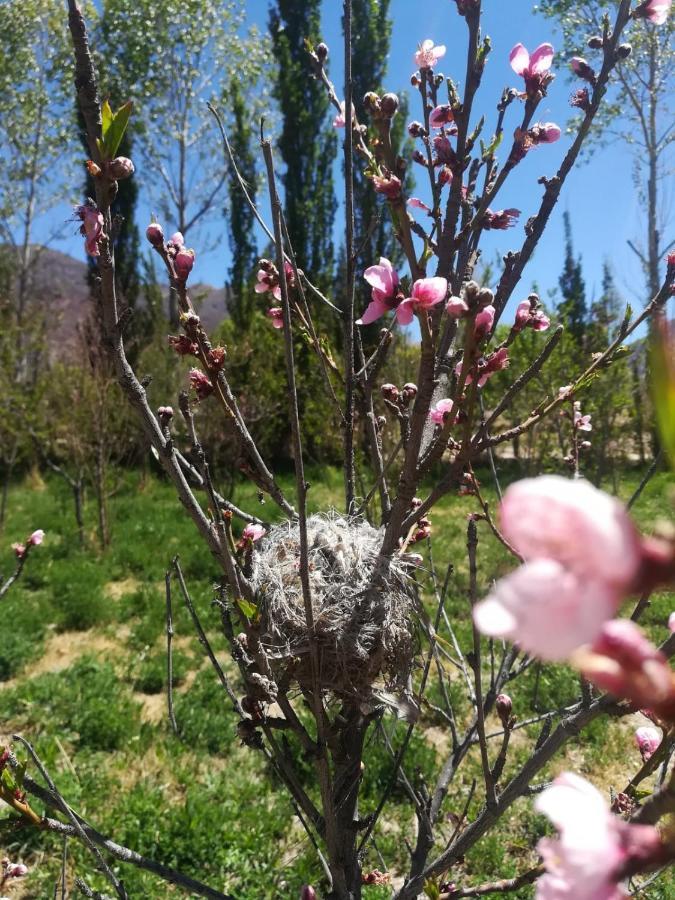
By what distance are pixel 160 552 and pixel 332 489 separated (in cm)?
332

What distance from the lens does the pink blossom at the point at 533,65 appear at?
4.35ft

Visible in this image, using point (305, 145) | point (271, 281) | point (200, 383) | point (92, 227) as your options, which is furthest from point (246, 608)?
point (305, 145)

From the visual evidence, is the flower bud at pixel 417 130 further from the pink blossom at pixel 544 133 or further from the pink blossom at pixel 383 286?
the pink blossom at pixel 383 286

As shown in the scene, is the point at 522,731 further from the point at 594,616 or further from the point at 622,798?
the point at 594,616

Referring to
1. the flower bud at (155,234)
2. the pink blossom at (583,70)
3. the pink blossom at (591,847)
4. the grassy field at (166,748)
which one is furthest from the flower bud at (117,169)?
the grassy field at (166,748)

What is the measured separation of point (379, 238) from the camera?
1495cm

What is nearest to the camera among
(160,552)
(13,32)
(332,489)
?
(160,552)

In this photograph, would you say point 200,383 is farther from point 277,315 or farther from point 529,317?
point 529,317

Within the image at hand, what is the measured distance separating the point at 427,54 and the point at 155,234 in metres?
A: 0.90

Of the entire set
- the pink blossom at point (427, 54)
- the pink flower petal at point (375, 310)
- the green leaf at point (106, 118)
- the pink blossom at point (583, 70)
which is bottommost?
the green leaf at point (106, 118)

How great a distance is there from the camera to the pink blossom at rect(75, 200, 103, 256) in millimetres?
959

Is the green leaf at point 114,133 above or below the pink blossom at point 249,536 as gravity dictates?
above

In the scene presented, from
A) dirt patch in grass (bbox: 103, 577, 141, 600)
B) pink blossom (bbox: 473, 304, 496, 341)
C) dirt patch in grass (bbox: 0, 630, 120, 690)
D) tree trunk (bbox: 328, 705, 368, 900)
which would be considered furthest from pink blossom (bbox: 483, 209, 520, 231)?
dirt patch in grass (bbox: 103, 577, 141, 600)

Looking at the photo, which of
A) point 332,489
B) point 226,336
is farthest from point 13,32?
point 332,489
